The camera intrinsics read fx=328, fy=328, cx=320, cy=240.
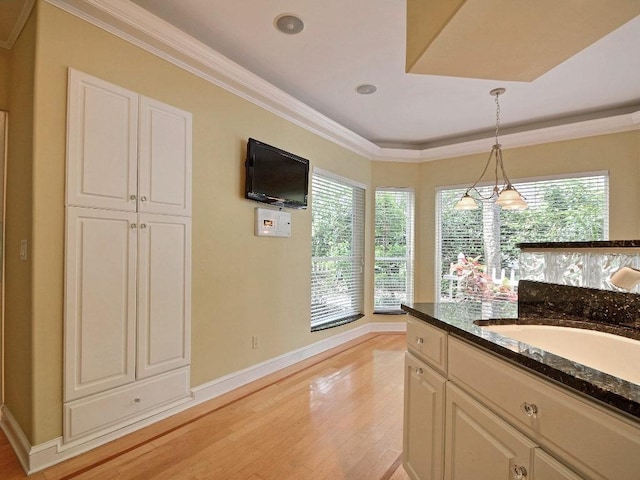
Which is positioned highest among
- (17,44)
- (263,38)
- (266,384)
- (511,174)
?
(263,38)

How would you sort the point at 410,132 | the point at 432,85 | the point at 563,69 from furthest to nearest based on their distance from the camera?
the point at 410,132
the point at 432,85
the point at 563,69

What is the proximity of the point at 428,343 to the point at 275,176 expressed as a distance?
2149mm

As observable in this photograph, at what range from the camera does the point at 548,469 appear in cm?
89

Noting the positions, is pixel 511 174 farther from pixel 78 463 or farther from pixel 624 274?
pixel 78 463

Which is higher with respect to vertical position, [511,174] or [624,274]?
[511,174]

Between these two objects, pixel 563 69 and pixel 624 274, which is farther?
pixel 563 69

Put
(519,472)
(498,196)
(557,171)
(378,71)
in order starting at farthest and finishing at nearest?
(557,171) → (498,196) → (378,71) → (519,472)

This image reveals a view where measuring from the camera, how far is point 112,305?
2.07m

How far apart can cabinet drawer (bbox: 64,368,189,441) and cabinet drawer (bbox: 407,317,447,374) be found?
1.76 metres

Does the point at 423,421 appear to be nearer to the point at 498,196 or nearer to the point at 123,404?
the point at 123,404

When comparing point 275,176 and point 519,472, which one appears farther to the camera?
point 275,176

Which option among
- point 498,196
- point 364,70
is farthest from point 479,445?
point 364,70

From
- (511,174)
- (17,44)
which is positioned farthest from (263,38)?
(511,174)

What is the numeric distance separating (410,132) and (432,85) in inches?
54.6
